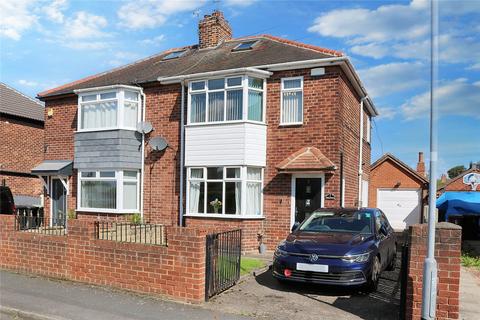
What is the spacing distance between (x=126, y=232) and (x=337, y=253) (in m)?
3.76

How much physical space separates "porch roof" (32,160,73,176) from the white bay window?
4.99 metres

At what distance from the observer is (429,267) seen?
5.00 m

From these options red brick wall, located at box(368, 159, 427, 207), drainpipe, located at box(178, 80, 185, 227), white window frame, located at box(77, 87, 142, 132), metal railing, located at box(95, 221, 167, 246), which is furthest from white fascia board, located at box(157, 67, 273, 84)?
red brick wall, located at box(368, 159, 427, 207)

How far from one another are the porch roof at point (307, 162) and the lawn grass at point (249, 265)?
288cm

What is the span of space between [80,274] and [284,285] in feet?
12.2

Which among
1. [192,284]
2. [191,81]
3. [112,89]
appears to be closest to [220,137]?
Answer: [191,81]

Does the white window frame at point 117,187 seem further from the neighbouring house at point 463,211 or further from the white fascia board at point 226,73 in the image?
the neighbouring house at point 463,211

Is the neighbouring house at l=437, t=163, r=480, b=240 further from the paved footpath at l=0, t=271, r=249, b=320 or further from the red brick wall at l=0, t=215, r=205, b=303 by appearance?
the paved footpath at l=0, t=271, r=249, b=320

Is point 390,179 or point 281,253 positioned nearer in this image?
point 281,253

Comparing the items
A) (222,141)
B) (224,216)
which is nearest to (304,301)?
(224,216)

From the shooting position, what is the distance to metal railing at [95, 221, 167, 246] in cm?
771

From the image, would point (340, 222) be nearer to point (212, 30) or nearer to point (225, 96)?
point (225, 96)

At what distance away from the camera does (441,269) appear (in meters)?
5.32

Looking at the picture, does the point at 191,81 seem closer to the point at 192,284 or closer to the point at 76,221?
the point at 76,221
